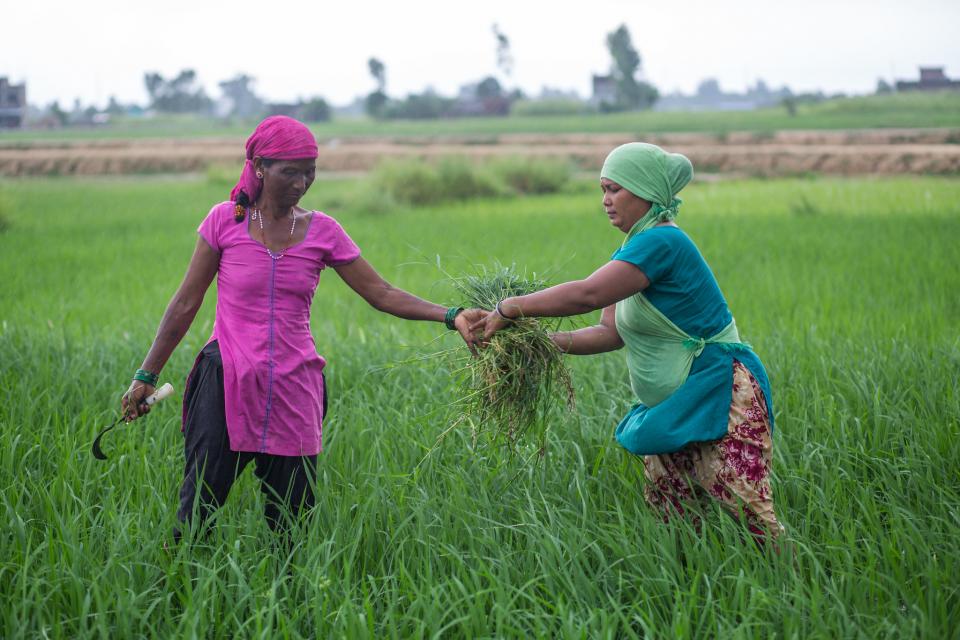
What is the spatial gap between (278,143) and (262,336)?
0.53 meters

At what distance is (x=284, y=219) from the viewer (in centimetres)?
267

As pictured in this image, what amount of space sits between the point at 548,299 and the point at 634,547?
0.72 metres

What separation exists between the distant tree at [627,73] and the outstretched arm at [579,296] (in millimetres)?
57313

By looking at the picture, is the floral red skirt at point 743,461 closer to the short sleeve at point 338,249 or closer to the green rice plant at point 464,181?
the short sleeve at point 338,249

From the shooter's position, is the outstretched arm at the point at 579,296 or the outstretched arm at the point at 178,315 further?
the outstretched arm at the point at 178,315

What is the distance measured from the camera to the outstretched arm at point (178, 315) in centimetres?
265

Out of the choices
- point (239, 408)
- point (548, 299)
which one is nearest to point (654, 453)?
point (548, 299)

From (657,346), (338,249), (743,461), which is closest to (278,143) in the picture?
(338,249)

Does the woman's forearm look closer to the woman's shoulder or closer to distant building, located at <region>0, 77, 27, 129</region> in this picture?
the woman's shoulder

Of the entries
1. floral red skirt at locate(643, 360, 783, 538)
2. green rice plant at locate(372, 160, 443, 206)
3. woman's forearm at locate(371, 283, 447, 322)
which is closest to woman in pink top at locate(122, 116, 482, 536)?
woman's forearm at locate(371, 283, 447, 322)

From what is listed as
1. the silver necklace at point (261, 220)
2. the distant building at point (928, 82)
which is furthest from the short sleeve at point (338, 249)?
the distant building at point (928, 82)

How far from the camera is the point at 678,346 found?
8.52 ft

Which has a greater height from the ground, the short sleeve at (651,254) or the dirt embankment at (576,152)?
the short sleeve at (651,254)

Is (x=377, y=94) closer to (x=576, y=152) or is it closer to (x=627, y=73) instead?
(x=627, y=73)
